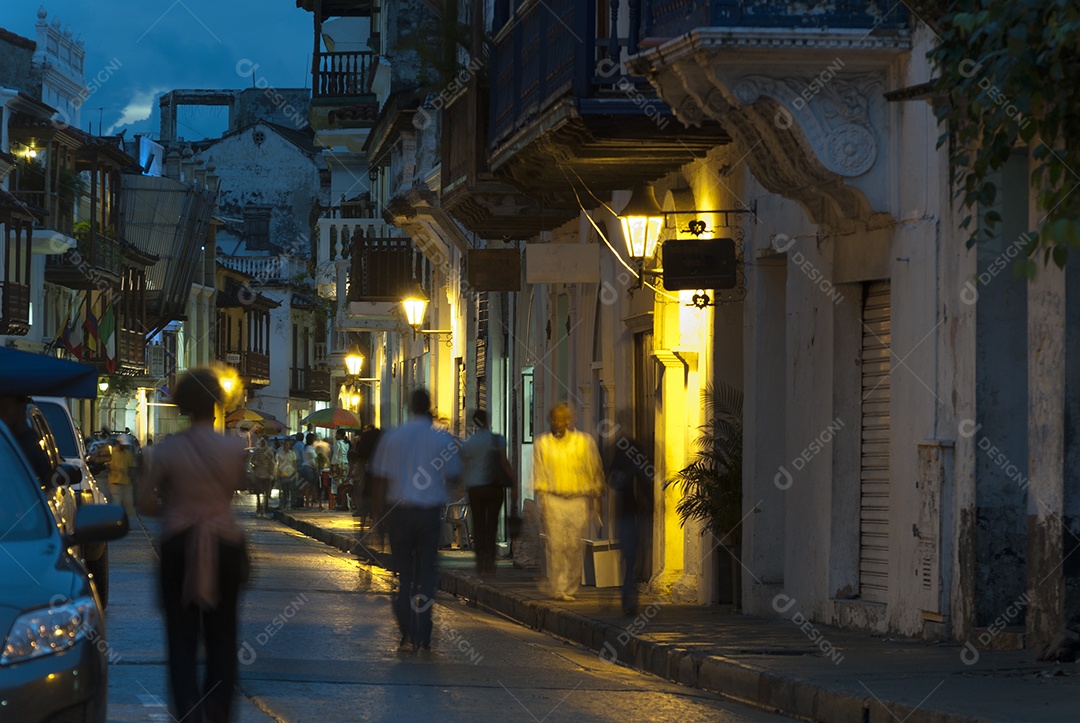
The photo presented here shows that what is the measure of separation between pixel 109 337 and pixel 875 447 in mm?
51571

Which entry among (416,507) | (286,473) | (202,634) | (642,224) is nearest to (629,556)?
(416,507)

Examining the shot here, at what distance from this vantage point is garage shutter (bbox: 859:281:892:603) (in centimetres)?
1503

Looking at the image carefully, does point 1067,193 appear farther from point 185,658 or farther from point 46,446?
point 46,446

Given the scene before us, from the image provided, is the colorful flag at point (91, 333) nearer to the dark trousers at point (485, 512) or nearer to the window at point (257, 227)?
the window at point (257, 227)

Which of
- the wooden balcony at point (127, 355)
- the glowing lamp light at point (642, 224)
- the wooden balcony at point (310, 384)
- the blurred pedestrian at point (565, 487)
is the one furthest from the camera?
the wooden balcony at point (310, 384)

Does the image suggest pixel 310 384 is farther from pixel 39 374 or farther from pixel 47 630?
pixel 47 630

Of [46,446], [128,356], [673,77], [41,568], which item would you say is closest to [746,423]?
[673,77]

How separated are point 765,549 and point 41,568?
10.5m

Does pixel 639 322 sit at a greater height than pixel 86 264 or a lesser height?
lesser

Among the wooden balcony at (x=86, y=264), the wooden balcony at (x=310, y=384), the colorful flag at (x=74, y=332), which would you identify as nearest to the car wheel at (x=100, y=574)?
the colorful flag at (x=74, y=332)

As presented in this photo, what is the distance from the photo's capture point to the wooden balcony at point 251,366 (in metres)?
90.5

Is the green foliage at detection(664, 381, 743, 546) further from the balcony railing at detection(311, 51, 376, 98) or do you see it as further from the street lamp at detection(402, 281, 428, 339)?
the balcony railing at detection(311, 51, 376, 98)

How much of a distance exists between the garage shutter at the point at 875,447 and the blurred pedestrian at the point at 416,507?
341cm

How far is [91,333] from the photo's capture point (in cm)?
6084
